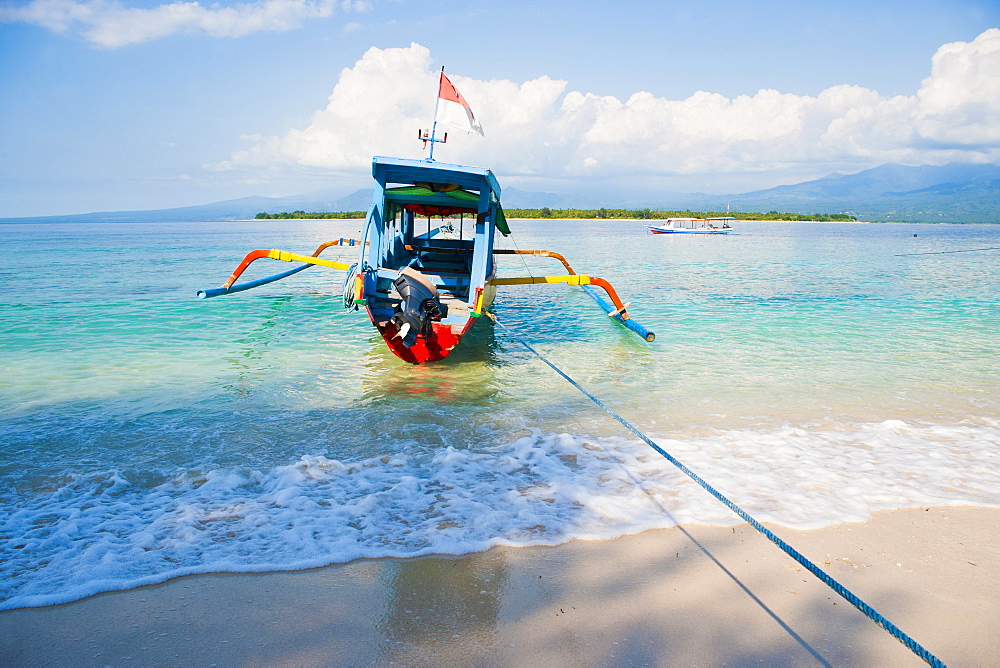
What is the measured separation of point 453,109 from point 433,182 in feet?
7.33

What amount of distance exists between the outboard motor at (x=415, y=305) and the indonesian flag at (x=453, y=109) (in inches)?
155

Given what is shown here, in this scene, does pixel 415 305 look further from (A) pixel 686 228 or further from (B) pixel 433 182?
(A) pixel 686 228

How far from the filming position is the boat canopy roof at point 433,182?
849cm

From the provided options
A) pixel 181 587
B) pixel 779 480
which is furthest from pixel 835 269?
pixel 181 587

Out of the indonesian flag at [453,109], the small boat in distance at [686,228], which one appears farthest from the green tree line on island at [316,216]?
the indonesian flag at [453,109]

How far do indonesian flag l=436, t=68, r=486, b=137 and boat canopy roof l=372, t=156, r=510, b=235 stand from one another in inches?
48.8

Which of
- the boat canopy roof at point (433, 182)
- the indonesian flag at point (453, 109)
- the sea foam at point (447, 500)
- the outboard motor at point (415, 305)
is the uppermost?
the indonesian flag at point (453, 109)

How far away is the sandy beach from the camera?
9.61ft

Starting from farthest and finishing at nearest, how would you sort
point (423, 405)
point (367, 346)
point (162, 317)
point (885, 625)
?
point (162, 317)
point (367, 346)
point (423, 405)
point (885, 625)

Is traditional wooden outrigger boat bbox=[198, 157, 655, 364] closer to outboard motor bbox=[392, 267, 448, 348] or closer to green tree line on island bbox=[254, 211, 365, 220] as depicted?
outboard motor bbox=[392, 267, 448, 348]

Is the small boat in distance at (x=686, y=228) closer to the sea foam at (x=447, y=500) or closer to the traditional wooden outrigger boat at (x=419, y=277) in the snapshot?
the traditional wooden outrigger boat at (x=419, y=277)

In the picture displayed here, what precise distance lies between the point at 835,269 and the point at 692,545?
1016 inches

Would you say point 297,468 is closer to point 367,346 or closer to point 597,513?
point 597,513

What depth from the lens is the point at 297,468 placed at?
5.34 metres
